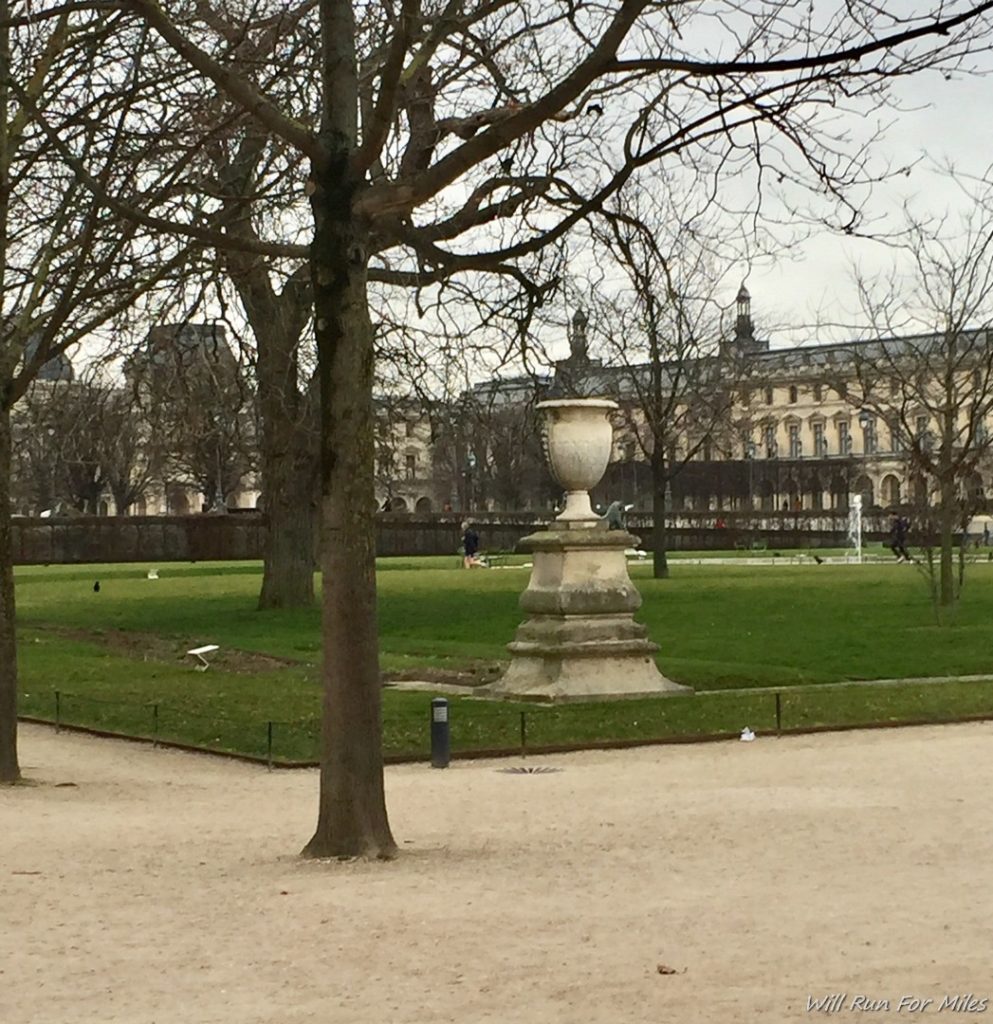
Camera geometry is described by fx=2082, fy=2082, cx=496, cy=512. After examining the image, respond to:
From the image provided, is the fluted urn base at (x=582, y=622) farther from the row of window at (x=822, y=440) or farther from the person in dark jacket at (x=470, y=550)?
the row of window at (x=822, y=440)

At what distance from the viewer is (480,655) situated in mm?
27984

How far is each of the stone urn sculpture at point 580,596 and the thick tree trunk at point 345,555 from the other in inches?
385

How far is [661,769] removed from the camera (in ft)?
56.6

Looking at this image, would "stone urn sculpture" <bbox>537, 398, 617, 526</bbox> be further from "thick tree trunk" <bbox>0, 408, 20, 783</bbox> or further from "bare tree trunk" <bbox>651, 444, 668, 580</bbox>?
"bare tree trunk" <bbox>651, 444, 668, 580</bbox>

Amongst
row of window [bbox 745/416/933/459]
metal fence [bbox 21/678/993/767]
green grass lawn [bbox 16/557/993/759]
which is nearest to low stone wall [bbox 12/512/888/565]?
green grass lawn [bbox 16/557/993/759]

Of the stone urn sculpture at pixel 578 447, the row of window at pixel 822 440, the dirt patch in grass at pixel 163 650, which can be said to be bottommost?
the dirt patch in grass at pixel 163 650

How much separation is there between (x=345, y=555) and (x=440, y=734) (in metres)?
5.64

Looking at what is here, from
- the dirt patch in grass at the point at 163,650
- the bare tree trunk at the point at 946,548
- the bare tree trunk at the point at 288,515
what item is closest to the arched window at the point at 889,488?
the bare tree trunk at the point at 288,515

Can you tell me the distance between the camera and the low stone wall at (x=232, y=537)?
7275cm

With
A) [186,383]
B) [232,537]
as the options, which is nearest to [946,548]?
[186,383]

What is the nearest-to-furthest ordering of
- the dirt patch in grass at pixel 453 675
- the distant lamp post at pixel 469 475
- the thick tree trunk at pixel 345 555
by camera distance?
the thick tree trunk at pixel 345 555, the dirt patch in grass at pixel 453 675, the distant lamp post at pixel 469 475

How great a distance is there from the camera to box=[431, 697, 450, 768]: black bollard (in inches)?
699

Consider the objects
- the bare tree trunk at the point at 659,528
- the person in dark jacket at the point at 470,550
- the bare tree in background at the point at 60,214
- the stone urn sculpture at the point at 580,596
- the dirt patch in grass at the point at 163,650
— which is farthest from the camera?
the person in dark jacket at the point at 470,550

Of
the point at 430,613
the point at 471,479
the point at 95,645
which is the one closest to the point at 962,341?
the point at 430,613
